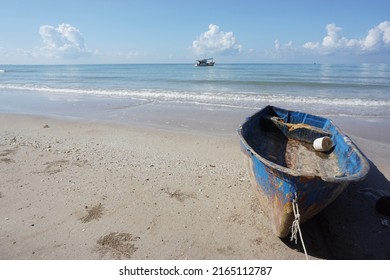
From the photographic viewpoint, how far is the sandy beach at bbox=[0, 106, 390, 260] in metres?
3.39

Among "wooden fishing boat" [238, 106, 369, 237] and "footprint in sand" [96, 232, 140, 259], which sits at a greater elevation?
"wooden fishing boat" [238, 106, 369, 237]

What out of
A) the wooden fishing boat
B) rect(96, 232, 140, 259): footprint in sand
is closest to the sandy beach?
rect(96, 232, 140, 259): footprint in sand

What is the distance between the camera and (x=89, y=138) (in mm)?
7707

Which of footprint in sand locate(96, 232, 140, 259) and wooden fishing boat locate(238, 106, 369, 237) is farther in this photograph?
footprint in sand locate(96, 232, 140, 259)

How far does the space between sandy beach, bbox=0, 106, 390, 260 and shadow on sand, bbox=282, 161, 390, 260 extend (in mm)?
15

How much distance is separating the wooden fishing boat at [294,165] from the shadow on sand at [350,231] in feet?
1.64

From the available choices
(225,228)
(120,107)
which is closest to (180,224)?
(225,228)

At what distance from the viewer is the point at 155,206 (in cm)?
430

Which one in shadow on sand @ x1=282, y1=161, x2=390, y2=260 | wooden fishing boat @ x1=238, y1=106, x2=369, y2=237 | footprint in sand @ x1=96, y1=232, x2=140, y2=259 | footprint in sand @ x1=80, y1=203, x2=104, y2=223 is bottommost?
shadow on sand @ x1=282, y1=161, x2=390, y2=260

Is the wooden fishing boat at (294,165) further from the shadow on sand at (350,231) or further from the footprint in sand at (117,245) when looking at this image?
the footprint in sand at (117,245)

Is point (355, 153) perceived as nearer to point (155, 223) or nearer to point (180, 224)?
point (180, 224)

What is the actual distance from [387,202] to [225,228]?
260 centimetres

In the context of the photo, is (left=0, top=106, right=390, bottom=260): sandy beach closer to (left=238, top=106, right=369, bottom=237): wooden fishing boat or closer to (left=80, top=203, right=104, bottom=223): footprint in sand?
(left=80, top=203, right=104, bottom=223): footprint in sand

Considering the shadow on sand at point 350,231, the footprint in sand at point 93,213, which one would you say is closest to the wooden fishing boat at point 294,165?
the shadow on sand at point 350,231
